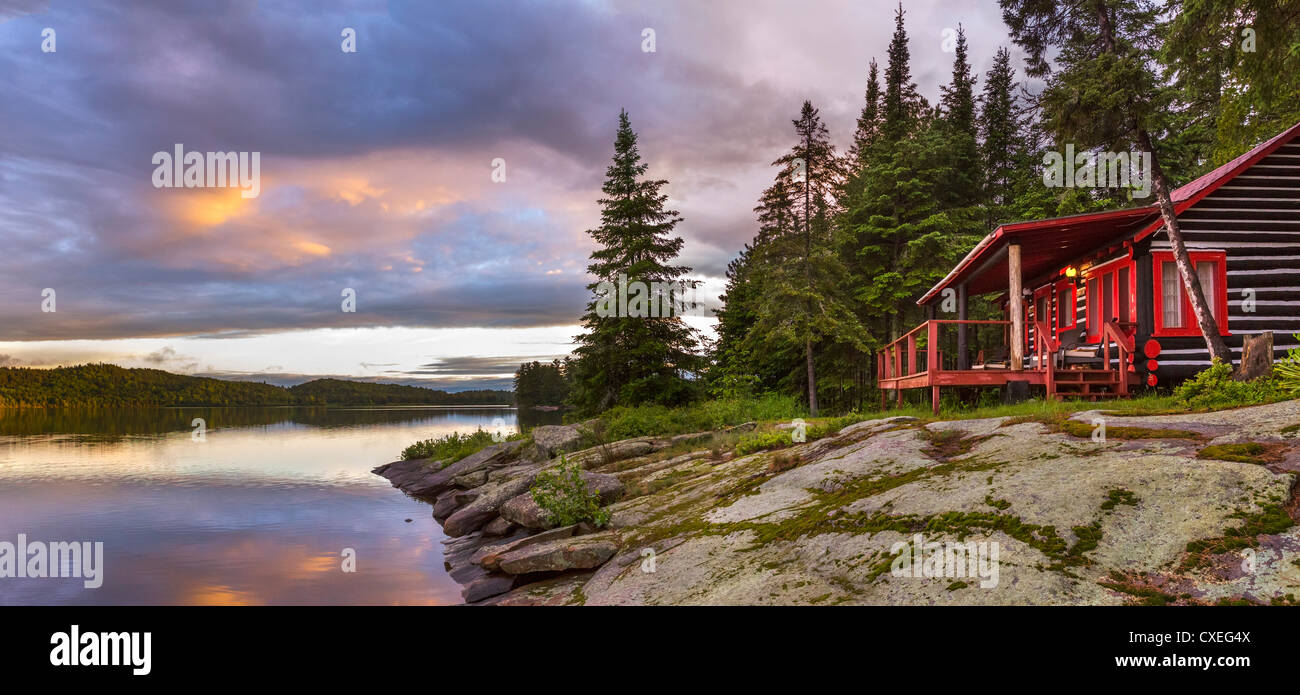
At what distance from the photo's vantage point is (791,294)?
2438cm

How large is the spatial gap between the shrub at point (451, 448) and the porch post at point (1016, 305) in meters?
19.5

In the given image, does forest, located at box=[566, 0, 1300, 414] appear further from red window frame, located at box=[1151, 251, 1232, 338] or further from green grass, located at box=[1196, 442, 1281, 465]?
green grass, located at box=[1196, 442, 1281, 465]

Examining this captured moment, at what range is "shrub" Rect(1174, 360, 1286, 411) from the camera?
974 cm

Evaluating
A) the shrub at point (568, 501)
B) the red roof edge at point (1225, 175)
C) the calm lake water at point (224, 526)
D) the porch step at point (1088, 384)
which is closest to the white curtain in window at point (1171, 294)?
the red roof edge at point (1225, 175)

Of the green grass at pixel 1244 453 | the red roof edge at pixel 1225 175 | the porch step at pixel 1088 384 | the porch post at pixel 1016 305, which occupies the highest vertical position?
the red roof edge at pixel 1225 175

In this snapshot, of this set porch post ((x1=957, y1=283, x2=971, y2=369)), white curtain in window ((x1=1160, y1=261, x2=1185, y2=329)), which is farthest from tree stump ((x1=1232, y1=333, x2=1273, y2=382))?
porch post ((x1=957, y1=283, x2=971, y2=369))

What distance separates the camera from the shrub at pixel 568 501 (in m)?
11.0

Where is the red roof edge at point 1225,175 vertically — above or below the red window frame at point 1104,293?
above

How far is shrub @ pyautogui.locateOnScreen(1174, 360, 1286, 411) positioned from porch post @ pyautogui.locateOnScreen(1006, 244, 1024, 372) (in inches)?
159

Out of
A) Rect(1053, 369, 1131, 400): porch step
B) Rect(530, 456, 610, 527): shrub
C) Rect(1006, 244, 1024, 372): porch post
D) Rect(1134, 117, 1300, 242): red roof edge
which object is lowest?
Rect(530, 456, 610, 527): shrub

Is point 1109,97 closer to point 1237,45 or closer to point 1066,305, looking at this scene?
point 1237,45

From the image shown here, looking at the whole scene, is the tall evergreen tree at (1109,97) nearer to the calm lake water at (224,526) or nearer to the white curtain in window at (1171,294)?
the white curtain in window at (1171,294)
